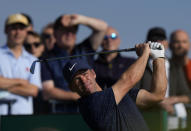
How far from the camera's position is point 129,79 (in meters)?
3.96

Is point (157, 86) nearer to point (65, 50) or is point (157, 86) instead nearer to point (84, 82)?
point (84, 82)

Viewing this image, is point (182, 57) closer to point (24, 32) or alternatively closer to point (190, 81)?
point (190, 81)

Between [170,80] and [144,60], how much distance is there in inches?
90.9

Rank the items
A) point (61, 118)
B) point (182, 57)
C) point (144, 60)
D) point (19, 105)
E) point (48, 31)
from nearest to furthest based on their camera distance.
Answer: point (144, 60) < point (61, 118) < point (19, 105) < point (182, 57) < point (48, 31)

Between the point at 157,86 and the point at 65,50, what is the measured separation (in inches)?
78.6

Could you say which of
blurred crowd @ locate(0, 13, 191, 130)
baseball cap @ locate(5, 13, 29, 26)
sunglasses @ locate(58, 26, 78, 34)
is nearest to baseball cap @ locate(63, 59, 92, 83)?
blurred crowd @ locate(0, 13, 191, 130)

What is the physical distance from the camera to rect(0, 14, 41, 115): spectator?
5660 millimetres

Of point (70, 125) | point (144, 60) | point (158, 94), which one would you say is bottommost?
point (70, 125)

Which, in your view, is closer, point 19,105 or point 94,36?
point 19,105

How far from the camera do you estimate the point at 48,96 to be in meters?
5.79

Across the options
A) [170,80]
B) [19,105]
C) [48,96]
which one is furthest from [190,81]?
[19,105]

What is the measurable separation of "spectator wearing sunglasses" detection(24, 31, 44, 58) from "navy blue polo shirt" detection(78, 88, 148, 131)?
114 inches

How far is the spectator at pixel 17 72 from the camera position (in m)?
5.66

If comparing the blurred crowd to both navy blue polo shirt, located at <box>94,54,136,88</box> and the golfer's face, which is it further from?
the golfer's face
